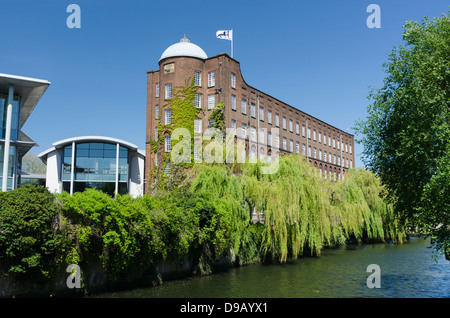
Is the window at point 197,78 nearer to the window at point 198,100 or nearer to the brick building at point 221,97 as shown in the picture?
the brick building at point 221,97

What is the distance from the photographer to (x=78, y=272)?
15.6 m

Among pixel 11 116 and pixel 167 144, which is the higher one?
pixel 167 144

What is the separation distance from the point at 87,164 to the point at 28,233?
100ft

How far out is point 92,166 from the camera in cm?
4353

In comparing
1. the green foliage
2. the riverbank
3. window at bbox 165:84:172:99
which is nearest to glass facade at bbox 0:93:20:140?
the riverbank

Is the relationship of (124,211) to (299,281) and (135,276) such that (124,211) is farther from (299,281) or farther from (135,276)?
(299,281)

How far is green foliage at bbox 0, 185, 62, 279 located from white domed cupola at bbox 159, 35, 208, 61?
32877 millimetres

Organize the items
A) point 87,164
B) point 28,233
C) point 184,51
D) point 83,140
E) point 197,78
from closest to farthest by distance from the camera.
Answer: point 28,233
point 83,140
point 87,164
point 197,78
point 184,51

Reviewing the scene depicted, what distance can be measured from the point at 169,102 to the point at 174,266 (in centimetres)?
2627

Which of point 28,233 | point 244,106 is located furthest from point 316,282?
point 244,106

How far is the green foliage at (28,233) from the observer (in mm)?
13570

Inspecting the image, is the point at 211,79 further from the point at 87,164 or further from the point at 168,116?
the point at 87,164

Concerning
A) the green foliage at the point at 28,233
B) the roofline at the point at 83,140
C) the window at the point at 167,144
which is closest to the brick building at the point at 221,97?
the window at the point at 167,144
